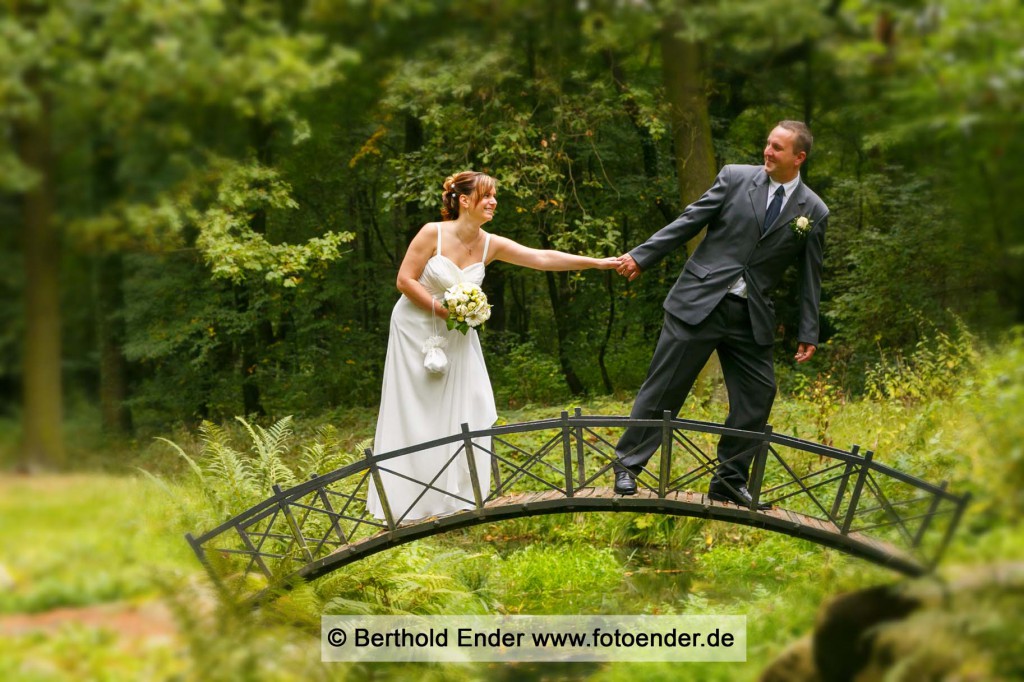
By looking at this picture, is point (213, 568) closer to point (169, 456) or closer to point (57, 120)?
point (57, 120)

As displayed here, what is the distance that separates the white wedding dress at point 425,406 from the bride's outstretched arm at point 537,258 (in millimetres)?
99

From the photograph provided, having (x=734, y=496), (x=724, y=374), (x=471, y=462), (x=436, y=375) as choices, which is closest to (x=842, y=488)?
(x=734, y=496)

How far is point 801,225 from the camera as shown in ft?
16.9

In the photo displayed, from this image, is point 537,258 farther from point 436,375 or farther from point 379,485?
point 379,485

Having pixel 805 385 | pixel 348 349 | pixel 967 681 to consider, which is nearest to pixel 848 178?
pixel 805 385

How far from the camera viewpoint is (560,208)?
10180 millimetres

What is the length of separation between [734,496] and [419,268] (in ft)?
7.32

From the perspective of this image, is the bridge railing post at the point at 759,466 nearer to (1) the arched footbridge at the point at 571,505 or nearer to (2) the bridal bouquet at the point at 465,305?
(1) the arched footbridge at the point at 571,505

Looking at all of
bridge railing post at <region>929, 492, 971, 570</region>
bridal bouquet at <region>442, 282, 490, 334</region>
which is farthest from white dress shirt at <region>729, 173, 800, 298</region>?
bridge railing post at <region>929, 492, 971, 570</region>

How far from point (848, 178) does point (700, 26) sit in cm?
628

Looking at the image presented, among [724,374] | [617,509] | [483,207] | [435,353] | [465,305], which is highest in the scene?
[483,207]

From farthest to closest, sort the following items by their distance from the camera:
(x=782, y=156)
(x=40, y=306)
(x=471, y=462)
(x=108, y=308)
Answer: (x=471, y=462), (x=782, y=156), (x=108, y=308), (x=40, y=306)

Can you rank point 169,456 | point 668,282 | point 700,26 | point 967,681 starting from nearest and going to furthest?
point 967,681
point 700,26
point 169,456
point 668,282

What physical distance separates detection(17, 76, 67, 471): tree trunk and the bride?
7.65 feet
